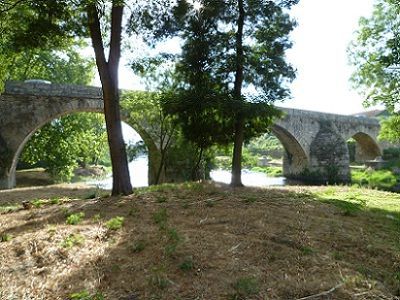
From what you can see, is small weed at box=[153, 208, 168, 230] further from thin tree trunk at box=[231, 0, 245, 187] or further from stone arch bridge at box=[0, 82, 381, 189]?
stone arch bridge at box=[0, 82, 381, 189]

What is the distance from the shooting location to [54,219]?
6102 millimetres

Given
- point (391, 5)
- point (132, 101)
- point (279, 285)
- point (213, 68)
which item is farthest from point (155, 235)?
point (391, 5)

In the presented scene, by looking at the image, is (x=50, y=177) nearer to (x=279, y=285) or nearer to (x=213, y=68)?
(x=213, y=68)

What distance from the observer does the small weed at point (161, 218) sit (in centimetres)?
555

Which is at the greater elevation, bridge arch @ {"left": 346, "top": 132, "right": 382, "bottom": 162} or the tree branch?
the tree branch

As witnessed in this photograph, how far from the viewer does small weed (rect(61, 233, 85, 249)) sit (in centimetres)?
478

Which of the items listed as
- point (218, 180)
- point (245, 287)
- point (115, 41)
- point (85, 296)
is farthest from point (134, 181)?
point (245, 287)

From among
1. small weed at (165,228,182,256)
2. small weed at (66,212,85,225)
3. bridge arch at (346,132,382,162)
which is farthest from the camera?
bridge arch at (346,132,382,162)

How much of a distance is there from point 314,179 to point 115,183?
75.9ft

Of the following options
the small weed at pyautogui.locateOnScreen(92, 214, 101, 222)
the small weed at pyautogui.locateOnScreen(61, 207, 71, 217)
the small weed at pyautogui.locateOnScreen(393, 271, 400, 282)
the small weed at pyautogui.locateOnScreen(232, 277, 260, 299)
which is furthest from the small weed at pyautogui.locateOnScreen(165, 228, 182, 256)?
the small weed at pyautogui.locateOnScreen(393, 271, 400, 282)

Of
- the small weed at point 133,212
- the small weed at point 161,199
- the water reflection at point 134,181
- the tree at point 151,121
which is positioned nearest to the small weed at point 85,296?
the small weed at point 133,212

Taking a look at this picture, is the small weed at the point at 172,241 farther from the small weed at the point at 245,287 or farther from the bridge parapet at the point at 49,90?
the bridge parapet at the point at 49,90

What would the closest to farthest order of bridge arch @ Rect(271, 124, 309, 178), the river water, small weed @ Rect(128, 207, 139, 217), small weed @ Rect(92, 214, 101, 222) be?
1. small weed @ Rect(92, 214, 101, 222)
2. small weed @ Rect(128, 207, 139, 217)
3. the river water
4. bridge arch @ Rect(271, 124, 309, 178)

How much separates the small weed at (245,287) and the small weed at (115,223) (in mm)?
2172
